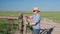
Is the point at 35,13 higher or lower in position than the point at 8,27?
higher

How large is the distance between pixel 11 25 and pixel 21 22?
21.7 inches

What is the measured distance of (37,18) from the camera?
7.83 metres

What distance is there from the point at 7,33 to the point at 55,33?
2.81 m

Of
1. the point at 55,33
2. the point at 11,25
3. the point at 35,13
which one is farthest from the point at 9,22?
the point at 55,33

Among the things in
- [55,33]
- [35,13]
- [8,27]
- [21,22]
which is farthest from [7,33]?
[55,33]

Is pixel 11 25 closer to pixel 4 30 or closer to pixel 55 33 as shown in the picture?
pixel 4 30

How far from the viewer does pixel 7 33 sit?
381 inches

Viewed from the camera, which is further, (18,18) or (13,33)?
(13,33)

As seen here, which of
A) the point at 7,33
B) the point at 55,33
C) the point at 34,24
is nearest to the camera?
the point at 34,24

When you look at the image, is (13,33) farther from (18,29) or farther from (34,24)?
(34,24)

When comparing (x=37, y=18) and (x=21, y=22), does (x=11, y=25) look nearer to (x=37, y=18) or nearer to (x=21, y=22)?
(x=21, y=22)

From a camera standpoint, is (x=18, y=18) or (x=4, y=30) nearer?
(x=18, y=18)

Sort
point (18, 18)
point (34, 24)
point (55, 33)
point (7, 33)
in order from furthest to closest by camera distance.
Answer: point (55, 33) < point (7, 33) < point (18, 18) < point (34, 24)

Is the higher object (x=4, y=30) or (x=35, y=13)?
(x=35, y=13)
